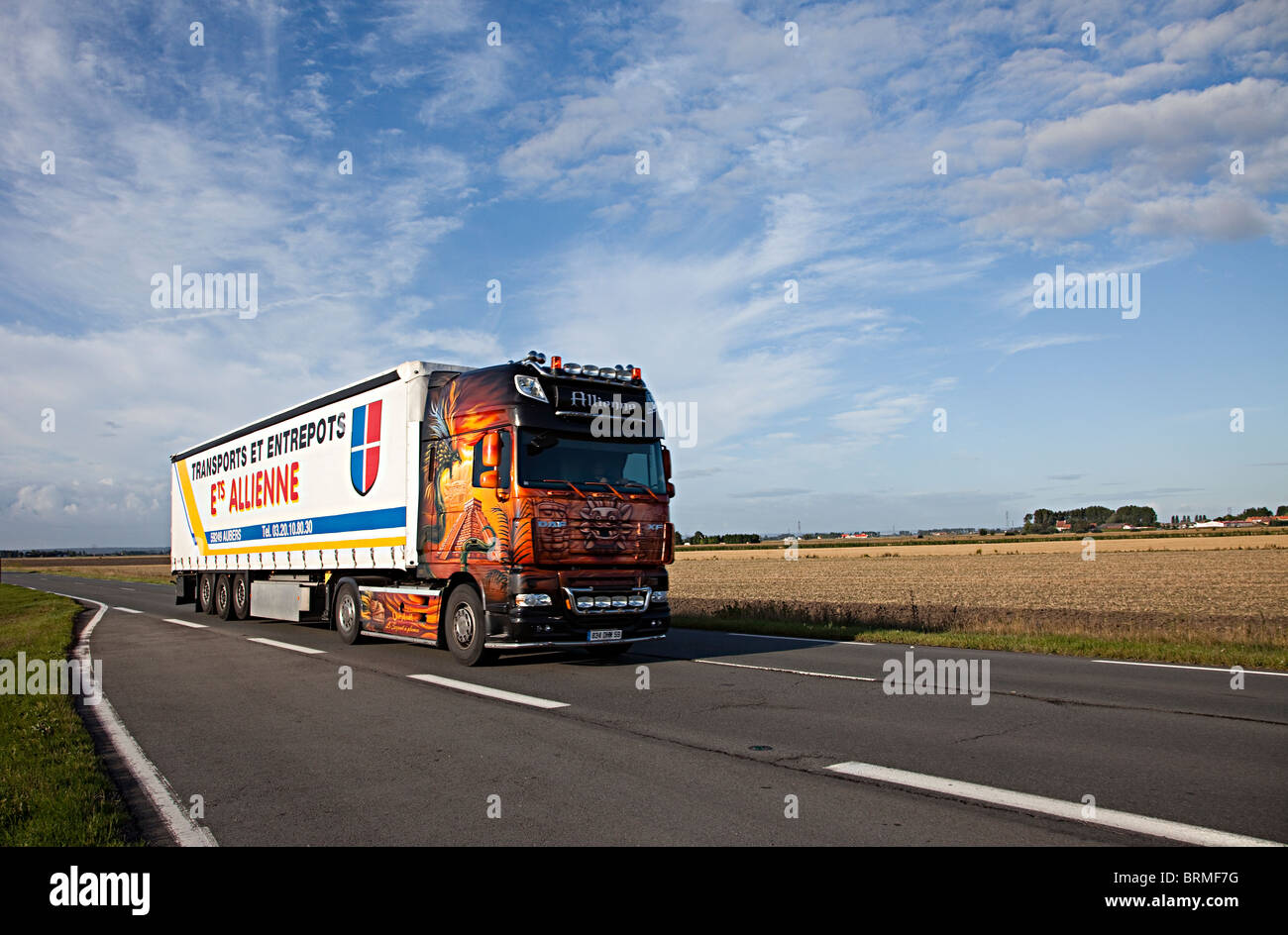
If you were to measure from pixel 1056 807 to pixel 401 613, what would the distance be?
961cm

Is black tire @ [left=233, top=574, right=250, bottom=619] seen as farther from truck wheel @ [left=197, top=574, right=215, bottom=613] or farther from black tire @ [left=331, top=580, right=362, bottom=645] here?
black tire @ [left=331, top=580, right=362, bottom=645]

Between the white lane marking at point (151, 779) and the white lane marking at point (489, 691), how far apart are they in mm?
3067

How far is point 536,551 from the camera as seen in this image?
10.4 m

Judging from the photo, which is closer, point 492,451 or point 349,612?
point 492,451

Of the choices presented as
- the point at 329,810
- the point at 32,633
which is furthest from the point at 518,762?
the point at 32,633

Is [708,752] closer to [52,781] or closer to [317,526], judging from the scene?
[52,781]

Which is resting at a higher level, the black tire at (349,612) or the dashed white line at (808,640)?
the black tire at (349,612)

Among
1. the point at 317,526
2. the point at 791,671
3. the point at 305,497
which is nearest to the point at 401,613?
the point at 317,526

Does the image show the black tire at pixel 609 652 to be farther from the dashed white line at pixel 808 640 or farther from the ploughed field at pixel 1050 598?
the ploughed field at pixel 1050 598

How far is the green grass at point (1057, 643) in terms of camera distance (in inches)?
420

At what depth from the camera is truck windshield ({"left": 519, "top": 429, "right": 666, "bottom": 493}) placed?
418 inches

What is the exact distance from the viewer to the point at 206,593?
2212cm

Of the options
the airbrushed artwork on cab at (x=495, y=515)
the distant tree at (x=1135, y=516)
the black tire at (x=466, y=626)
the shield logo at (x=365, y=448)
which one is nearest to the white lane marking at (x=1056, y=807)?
the airbrushed artwork on cab at (x=495, y=515)
